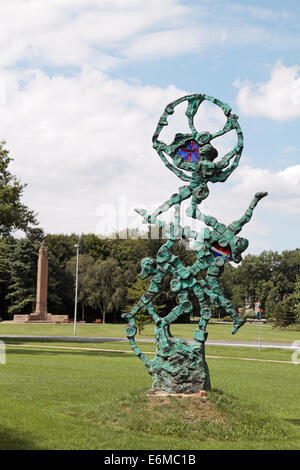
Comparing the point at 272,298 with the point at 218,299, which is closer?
the point at 218,299

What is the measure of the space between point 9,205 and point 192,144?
1923 cm

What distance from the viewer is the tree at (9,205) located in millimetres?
29609

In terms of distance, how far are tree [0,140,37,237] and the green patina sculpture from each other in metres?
18.7

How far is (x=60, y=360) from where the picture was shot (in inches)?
956

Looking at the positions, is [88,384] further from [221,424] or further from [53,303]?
[53,303]

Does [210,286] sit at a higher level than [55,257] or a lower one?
A: lower

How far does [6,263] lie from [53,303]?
7.93 meters

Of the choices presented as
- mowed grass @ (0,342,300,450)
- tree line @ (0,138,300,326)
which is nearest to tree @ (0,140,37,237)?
mowed grass @ (0,342,300,450)

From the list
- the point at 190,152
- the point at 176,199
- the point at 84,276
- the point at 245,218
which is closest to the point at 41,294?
the point at 84,276

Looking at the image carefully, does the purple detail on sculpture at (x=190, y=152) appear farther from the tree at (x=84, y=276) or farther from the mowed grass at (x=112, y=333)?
the tree at (x=84, y=276)

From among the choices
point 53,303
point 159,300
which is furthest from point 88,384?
point 53,303

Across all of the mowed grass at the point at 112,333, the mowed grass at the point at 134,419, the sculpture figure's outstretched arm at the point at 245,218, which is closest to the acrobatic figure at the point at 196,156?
the sculpture figure's outstretched arm at the point at 245,218

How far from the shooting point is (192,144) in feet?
40.4

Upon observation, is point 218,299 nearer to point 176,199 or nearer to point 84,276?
point 176,199
